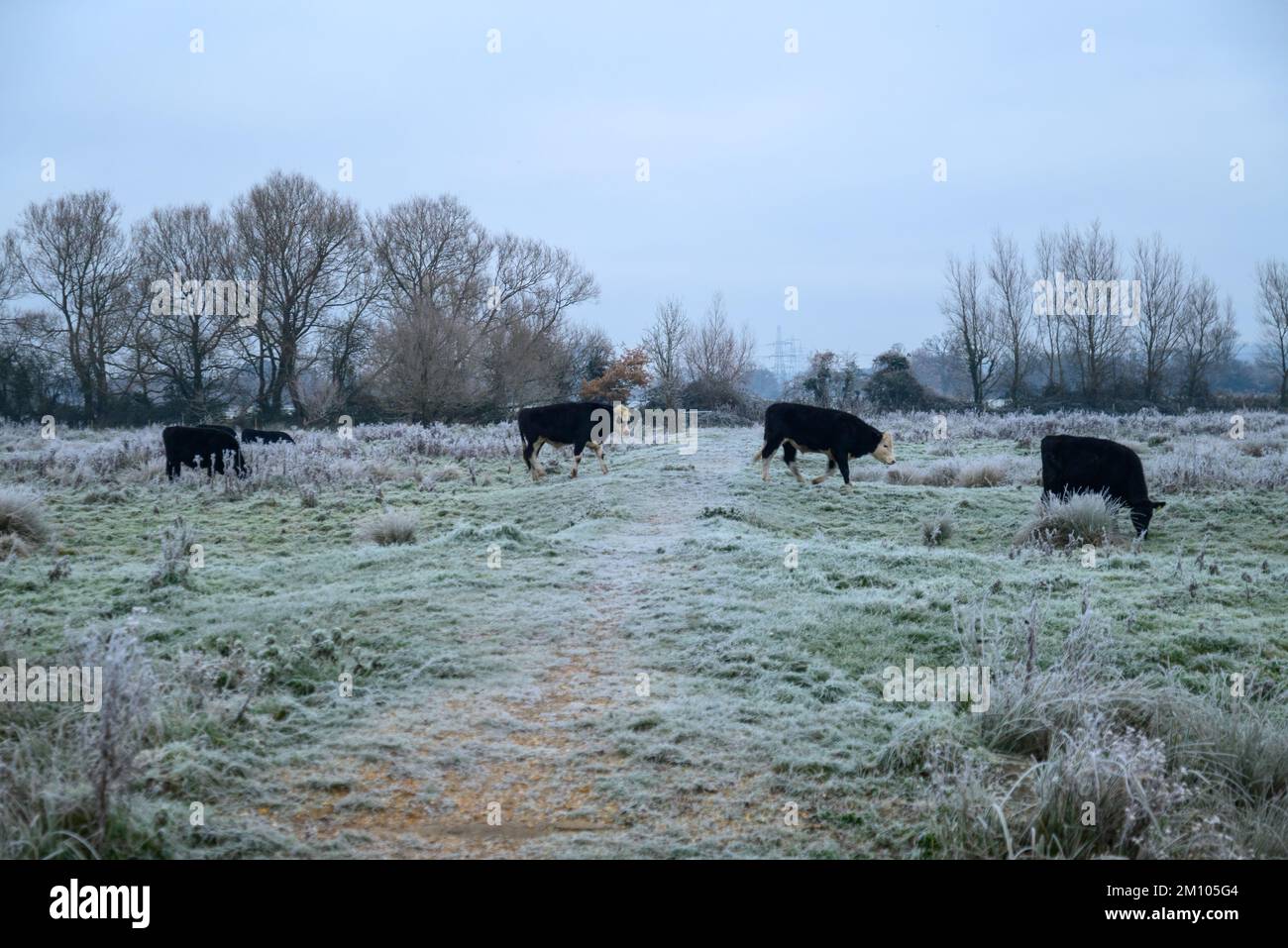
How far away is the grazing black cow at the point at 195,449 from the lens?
17734 mm

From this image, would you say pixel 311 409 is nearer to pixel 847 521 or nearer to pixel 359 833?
pixel 847 521

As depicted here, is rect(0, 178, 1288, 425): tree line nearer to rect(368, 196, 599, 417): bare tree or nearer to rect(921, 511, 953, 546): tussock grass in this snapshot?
rect(368, 196, 599, 417): bare tree

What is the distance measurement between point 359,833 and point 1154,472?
16.0 meters

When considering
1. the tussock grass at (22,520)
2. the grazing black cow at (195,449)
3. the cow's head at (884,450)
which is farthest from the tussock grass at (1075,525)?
the grazing black cow at (195,449)

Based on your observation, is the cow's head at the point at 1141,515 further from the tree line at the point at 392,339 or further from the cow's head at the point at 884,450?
the tree line at the point at 392,339

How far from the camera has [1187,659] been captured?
6727 mm

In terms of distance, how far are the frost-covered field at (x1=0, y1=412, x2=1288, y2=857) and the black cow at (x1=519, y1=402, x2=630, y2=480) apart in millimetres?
5152

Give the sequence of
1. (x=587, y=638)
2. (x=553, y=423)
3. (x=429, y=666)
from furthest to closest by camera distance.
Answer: (x=553, y=423) → (x=587, y=638) → (x=429, y=666)

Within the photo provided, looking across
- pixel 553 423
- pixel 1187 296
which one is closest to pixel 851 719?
pixel 553 423

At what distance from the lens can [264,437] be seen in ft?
78.6

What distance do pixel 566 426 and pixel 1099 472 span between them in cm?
959

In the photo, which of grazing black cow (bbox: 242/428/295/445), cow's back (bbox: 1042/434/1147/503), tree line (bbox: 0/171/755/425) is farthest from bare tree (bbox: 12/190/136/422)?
cow's back (bbox: 1042/434/1147/503)

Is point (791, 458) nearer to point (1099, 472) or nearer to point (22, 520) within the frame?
point (1099, 472)

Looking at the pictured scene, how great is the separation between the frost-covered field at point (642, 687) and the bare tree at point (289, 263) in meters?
31.4
